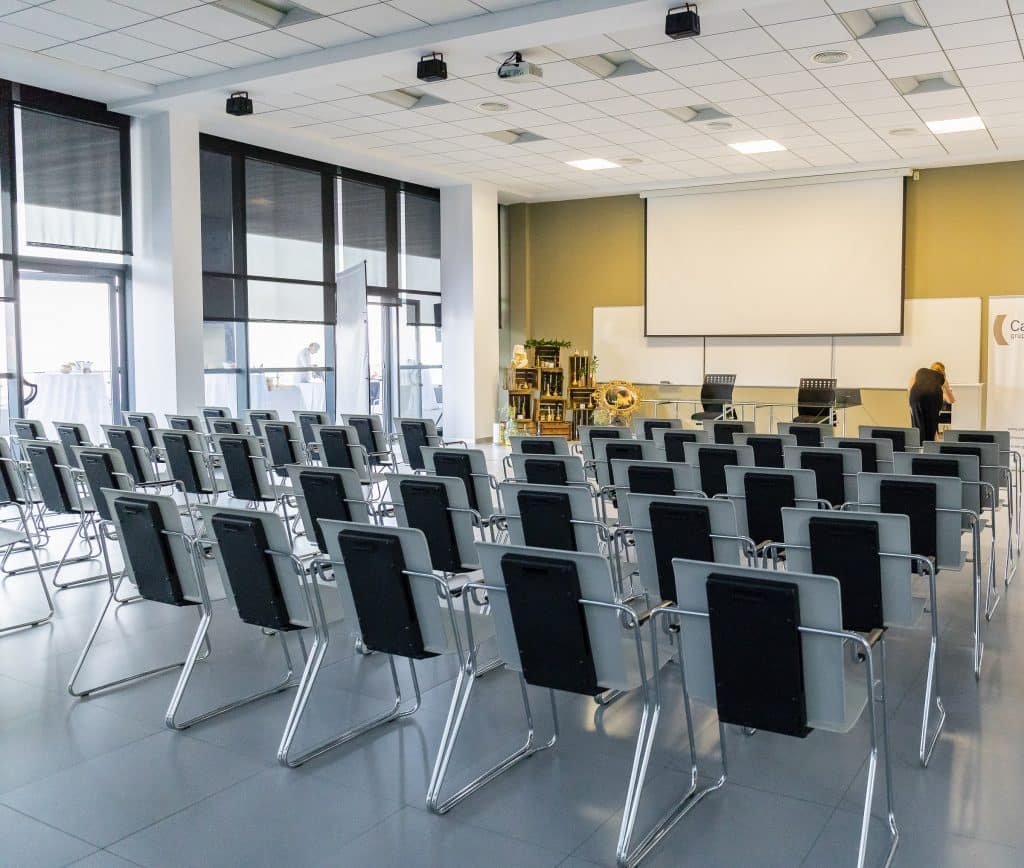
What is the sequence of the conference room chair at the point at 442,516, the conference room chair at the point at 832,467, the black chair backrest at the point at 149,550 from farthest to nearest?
the conference room chair at the point at 832,467 < the conference room chair at the point at 442,516 < the black chair backrest at the point at 149,550

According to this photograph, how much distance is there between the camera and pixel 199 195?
11.7m

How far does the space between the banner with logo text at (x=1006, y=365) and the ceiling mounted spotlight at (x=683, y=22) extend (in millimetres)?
8387

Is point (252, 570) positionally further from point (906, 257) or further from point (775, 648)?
point (906, 257)

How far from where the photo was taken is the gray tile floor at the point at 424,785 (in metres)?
3.07

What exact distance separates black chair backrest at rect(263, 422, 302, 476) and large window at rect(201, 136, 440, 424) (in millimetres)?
Answer: 4357

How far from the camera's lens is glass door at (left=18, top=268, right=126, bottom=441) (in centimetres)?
1077

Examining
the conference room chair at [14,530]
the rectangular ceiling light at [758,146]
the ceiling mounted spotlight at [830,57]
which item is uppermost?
the rectangular ceiling light at [758,146]

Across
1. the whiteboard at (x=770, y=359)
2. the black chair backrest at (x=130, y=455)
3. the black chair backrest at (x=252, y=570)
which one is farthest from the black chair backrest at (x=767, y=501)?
the whiteboard at (x=770, y=359)

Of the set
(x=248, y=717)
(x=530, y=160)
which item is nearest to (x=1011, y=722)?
(x=248, y=717)

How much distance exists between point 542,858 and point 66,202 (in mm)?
10194

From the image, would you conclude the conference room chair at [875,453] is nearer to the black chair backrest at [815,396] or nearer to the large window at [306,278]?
the black chair backrest at [815,396]

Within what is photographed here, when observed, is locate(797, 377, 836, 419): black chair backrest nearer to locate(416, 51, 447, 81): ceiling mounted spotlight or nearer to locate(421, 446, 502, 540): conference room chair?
locate(416, 51, 447, 81): ceiling mounted spotlight

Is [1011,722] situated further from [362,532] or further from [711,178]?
[711,178]

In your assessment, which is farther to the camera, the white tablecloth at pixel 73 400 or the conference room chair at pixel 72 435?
the white tablecloth at pixel 73 400
